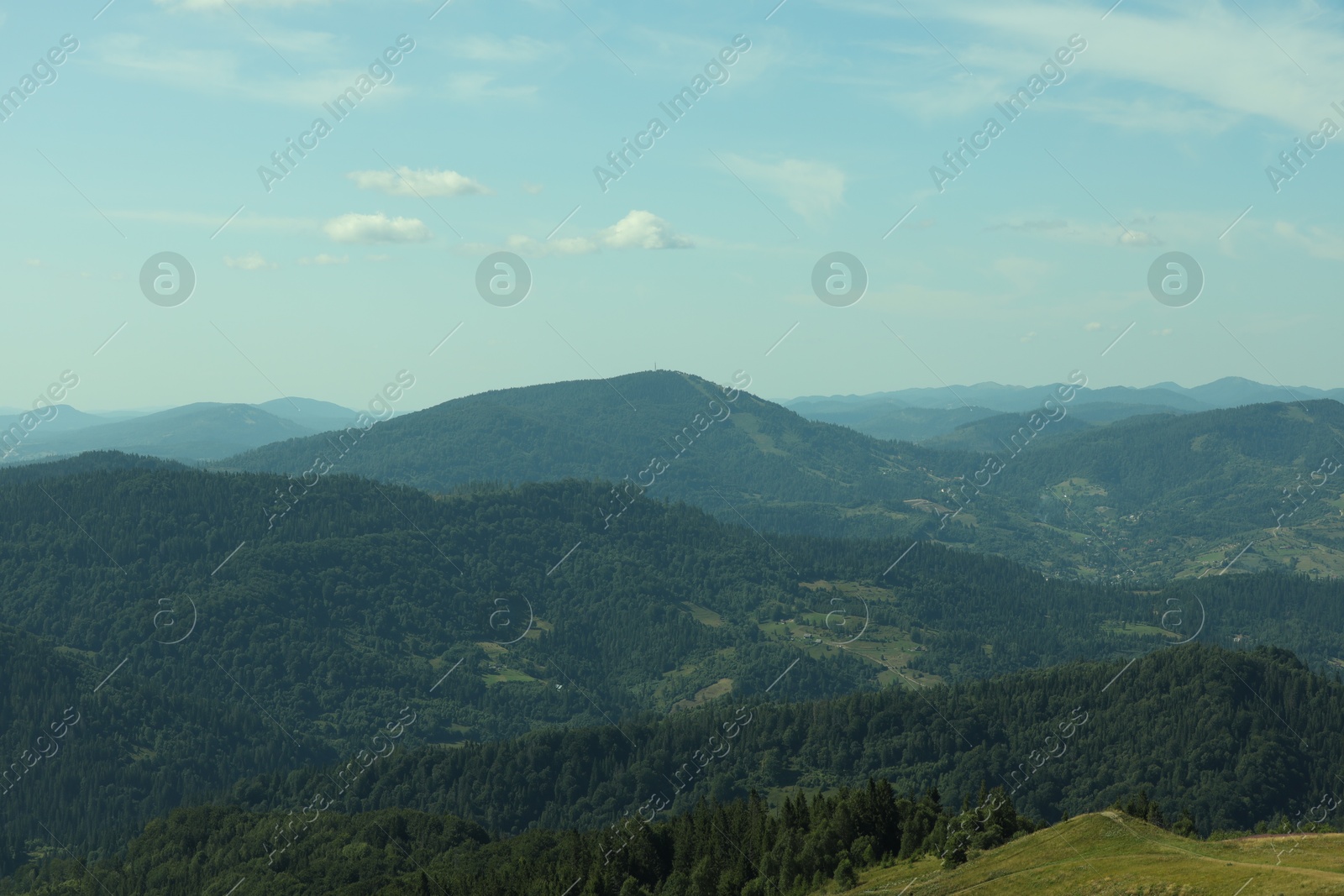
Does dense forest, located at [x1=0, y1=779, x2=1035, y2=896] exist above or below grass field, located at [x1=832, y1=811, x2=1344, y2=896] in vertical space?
below

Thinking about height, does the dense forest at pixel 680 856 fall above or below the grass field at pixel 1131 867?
below

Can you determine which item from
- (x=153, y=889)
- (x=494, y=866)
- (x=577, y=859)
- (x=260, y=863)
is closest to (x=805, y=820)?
(x=577, y=859)

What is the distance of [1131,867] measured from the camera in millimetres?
83188

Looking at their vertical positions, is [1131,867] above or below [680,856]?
above

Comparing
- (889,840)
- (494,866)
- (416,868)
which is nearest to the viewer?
(889,840)

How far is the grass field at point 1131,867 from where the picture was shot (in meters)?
74.1

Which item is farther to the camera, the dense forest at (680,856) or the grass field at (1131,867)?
the dense forest at (680,856)

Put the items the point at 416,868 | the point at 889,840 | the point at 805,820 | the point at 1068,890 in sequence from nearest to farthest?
the point at 1068,890 < the point at 889,840 < the point at 805,820 < the point at 416,868

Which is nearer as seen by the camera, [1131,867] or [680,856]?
[1131,867]

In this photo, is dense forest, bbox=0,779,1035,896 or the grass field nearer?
the grass field

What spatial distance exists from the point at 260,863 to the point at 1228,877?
6639 inches

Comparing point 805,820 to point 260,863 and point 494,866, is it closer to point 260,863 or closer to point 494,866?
point 494,866

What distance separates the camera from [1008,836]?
109688 millimetres

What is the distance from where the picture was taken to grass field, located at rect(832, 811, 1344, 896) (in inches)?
2918
